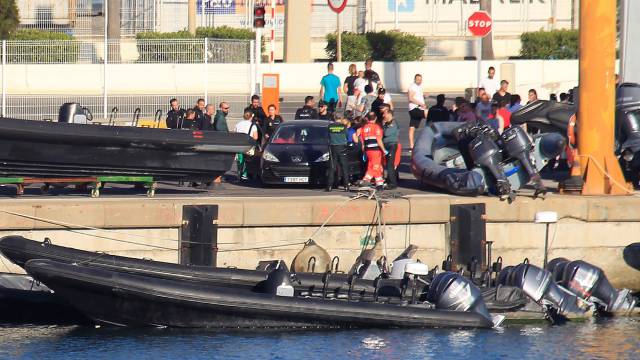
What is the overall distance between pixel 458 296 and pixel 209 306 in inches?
119

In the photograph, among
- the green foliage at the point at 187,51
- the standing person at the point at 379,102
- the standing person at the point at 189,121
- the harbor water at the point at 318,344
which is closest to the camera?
the harbor water at the point at 318,344

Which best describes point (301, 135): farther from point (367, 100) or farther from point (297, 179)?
point (367, 100)

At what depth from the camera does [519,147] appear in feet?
65.8

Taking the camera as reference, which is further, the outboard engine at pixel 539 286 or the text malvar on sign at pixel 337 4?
the text malvar on sign at pixel 337 4

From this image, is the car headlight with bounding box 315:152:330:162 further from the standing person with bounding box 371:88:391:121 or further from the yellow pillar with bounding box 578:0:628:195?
the yellow pillar with bounding box 578:0:628:195

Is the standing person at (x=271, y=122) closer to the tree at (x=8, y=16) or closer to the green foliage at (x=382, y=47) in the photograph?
the tree at (x=8, y=16)

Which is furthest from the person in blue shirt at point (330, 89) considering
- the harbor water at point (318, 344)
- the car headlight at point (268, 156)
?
the harbor water at point (318, 344)

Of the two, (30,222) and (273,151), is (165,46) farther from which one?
(30,222)

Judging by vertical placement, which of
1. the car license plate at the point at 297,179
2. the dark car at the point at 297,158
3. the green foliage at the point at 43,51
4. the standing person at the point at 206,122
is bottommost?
the car license plate at the point at 297,179

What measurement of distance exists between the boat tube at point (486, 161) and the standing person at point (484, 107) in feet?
10.3

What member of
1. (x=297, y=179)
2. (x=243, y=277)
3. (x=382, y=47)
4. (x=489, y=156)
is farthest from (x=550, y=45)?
(x=243, y=277)

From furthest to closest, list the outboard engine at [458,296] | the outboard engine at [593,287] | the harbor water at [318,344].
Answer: the outboard engine at [593,287] → the outboard engine at [458,296] → the harbor water at [318,344]

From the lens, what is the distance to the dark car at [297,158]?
71.5ft

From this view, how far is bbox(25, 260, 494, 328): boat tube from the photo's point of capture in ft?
55.0
